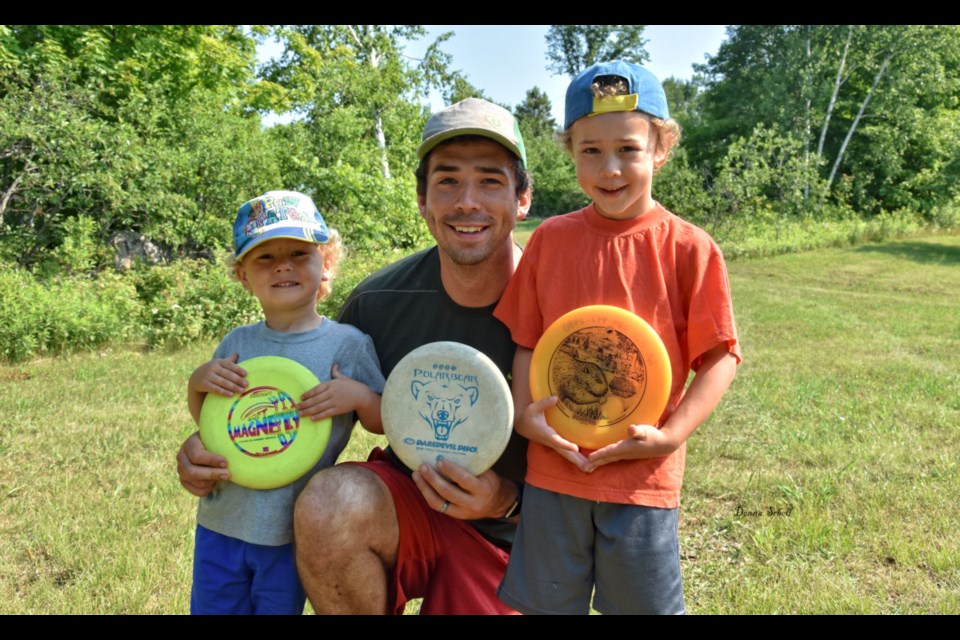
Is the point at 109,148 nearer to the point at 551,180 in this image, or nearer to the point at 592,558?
the point at 592,558

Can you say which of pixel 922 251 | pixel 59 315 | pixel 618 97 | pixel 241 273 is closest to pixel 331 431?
pixel 241 273

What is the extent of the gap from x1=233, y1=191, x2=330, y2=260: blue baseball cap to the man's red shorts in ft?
2.60

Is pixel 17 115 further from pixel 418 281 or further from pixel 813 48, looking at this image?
pixel 813 48

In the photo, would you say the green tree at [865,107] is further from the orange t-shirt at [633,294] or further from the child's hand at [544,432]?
the child's hand at [544,432]

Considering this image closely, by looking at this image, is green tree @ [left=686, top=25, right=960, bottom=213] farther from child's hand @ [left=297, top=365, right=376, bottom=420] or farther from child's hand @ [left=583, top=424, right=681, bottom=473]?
child's hand @ [left=297, top=365, right=376, bottom=420]

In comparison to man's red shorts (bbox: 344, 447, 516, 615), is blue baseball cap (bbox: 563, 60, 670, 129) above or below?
above

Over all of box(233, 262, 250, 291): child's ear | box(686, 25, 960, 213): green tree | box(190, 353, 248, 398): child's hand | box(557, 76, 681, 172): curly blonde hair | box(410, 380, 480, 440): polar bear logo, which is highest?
box(686, 25, 960, 213): green tree

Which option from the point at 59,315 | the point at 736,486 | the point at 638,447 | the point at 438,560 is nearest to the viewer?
the point at 638,447

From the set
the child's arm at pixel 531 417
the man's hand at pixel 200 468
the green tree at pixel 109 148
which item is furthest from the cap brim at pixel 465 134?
the green tree at pixel 109 148

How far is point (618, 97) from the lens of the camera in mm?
2152

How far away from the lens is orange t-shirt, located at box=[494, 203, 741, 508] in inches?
82.7

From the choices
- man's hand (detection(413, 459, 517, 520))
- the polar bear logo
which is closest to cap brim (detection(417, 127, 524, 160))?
the polar bear logo

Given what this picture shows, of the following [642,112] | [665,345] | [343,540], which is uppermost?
[642,112]

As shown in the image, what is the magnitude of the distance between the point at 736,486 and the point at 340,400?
9.42 feet
